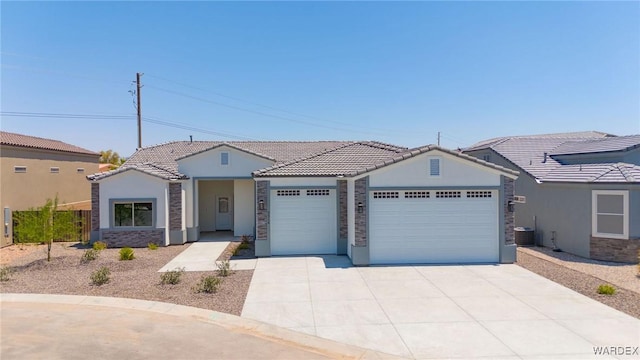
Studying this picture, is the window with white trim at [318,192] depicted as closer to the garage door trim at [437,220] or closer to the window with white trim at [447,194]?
the garage door trim at [437,220]

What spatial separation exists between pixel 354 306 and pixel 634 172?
1264 centimetres

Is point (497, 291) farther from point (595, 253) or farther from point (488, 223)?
point (595, 253)

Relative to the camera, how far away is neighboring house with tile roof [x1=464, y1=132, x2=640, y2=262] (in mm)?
14516

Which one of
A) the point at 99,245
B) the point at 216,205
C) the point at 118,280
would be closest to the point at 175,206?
the point at 99,245

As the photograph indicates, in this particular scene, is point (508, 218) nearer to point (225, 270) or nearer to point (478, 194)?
point (478, 194)

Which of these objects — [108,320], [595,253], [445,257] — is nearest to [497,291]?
[445,257]

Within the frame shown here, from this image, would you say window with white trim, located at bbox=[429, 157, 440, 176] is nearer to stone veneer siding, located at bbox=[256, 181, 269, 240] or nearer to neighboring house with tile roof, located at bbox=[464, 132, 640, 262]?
neighboring house with tile roof, located at bbox=[464, 132, 640, 262]

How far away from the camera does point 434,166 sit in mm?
14305

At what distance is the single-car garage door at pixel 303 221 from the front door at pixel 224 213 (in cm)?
880

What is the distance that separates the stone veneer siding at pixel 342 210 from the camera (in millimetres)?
15781

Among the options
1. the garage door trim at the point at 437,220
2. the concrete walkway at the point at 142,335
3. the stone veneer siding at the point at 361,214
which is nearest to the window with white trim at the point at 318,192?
the stone veneer siding at the point at 361,214

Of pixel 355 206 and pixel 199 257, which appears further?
pixel 199 257

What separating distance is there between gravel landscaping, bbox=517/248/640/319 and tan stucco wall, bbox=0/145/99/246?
22220 millimetres

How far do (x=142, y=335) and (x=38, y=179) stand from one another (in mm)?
17721
